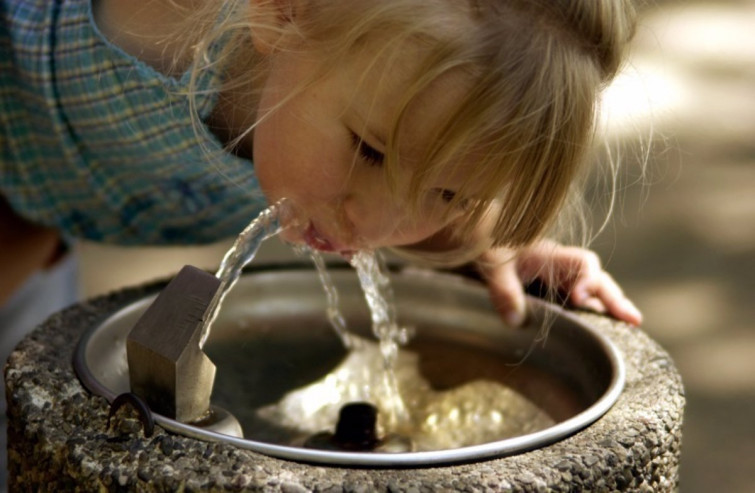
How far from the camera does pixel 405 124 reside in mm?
775

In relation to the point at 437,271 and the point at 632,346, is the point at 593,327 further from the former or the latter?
the point at 437,271

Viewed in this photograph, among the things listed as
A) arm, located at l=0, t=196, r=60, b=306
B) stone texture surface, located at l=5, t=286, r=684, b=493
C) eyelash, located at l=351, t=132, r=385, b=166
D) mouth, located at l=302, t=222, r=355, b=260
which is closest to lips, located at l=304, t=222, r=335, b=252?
mouth, located at l=302, t=222, r=355, b=260

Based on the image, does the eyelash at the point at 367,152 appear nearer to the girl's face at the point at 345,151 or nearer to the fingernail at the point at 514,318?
the girl's face at the point at 345,151

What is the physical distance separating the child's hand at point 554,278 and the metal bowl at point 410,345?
0.06 ft

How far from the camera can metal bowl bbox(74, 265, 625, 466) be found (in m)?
0.90

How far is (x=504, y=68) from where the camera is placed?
76cm

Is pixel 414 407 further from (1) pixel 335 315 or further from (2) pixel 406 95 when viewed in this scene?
(2) pixel 406 95

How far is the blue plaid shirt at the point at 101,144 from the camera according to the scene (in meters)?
1.04

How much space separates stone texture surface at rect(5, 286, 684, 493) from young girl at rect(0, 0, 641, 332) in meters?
0.21


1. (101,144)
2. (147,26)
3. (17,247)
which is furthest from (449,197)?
(17,247)

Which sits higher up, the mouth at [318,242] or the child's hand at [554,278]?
the mouth at [318,242]

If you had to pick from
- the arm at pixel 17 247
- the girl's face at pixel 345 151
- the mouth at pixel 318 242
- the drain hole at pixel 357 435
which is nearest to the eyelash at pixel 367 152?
the girl's face at pixel 345 151

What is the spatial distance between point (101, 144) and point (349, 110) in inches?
17.2

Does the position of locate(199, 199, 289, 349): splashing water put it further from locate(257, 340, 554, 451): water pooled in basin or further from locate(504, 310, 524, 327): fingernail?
locate(504, 310, 524, 327): fingernail
